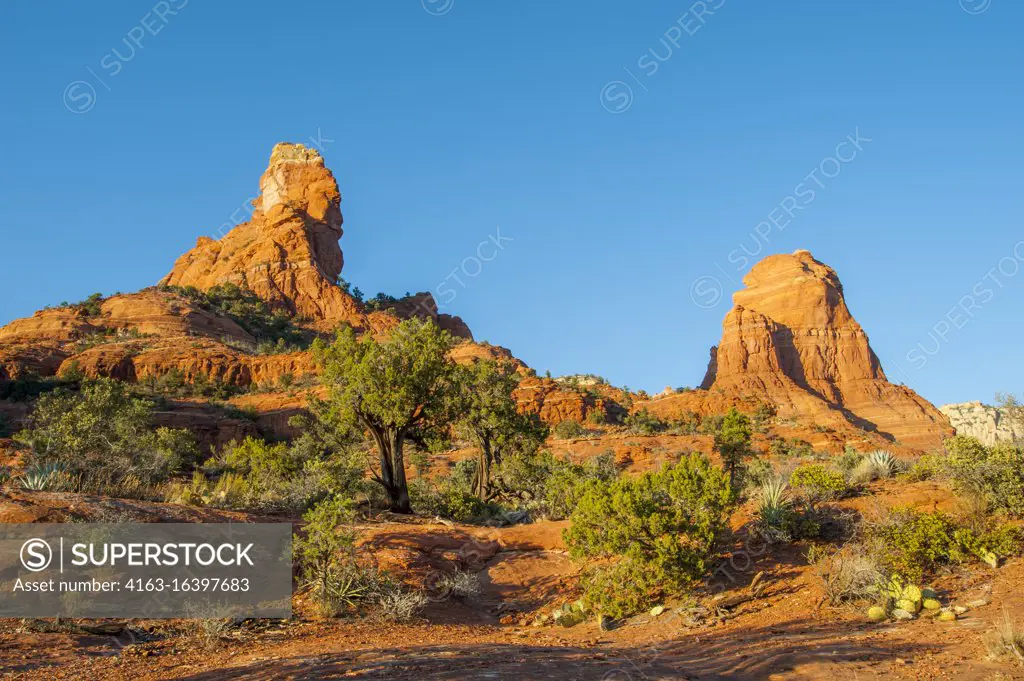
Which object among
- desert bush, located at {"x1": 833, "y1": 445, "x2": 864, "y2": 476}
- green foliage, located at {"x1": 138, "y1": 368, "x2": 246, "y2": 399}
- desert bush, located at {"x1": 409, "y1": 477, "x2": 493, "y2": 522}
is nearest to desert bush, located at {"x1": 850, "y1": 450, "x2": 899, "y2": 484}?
desert bush, located at {"x1": 833, "y1": 445, "x2": 864, "y2": 476}

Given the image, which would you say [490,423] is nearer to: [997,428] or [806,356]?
[997,428]

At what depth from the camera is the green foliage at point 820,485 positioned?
12938 millimetres

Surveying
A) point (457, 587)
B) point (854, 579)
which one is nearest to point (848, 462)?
point (854, 579)

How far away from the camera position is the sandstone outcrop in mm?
79625

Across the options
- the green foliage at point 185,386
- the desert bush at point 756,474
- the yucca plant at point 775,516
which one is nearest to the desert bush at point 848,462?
the desert bush at point 756,474

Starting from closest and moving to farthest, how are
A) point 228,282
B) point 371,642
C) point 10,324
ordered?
point 371,642 < point 10,324 < point 228,282

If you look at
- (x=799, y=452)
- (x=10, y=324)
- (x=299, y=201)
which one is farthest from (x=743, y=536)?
(x=299, y=201)

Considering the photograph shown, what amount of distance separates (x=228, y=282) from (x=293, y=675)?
→ 250ft

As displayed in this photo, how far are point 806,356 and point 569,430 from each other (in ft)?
193

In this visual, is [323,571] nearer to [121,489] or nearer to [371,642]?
[371,642]

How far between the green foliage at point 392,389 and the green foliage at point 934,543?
9555 mm

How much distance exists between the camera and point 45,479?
12.4 meters

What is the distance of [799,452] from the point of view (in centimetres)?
3641

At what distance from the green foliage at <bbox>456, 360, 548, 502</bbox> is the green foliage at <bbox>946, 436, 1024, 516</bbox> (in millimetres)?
11091
